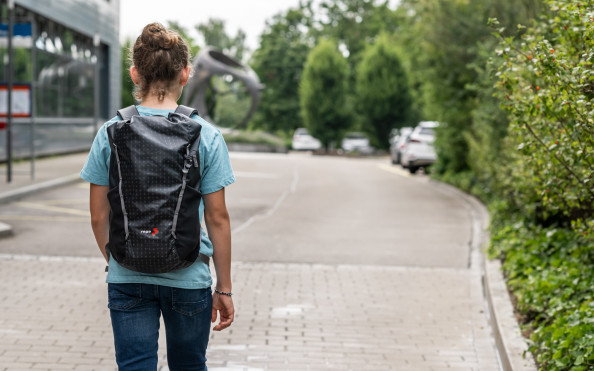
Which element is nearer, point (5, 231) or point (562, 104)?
point (562, 104)

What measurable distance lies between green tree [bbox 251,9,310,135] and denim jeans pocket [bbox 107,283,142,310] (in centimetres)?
6236

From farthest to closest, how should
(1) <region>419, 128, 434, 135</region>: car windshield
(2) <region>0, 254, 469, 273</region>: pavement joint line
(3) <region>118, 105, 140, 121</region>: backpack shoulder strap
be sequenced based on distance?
(1) <region>419, 128, 434, 135</region>: car windshield → (2) <region>0, 254, 469, 273</region>: pavement joint line → (3) <region>118, 105, 140, 121</region>: backpack shoulder strap

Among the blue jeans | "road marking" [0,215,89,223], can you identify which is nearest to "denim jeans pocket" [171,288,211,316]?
the blue jeans

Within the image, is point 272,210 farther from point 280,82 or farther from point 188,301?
point 280,82

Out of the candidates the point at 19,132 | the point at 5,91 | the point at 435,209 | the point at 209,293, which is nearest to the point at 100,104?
the point at 19,132

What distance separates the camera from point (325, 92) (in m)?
51.1

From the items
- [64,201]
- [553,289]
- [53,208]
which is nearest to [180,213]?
[553,289]

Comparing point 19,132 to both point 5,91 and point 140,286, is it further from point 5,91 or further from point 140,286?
point 140,286

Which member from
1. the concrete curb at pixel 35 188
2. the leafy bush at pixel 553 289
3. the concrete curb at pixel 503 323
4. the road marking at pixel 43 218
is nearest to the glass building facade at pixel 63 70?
the concrete curb at pixel 35 188

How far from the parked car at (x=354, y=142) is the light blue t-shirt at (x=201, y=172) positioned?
159 feet

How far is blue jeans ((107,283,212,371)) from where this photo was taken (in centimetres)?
299

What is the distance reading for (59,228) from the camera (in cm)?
1180

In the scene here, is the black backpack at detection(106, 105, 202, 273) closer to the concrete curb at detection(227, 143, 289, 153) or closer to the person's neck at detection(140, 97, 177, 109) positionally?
the person's neck at detection(140, 97, 177, 109)

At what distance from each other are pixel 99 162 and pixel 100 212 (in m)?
0.18
